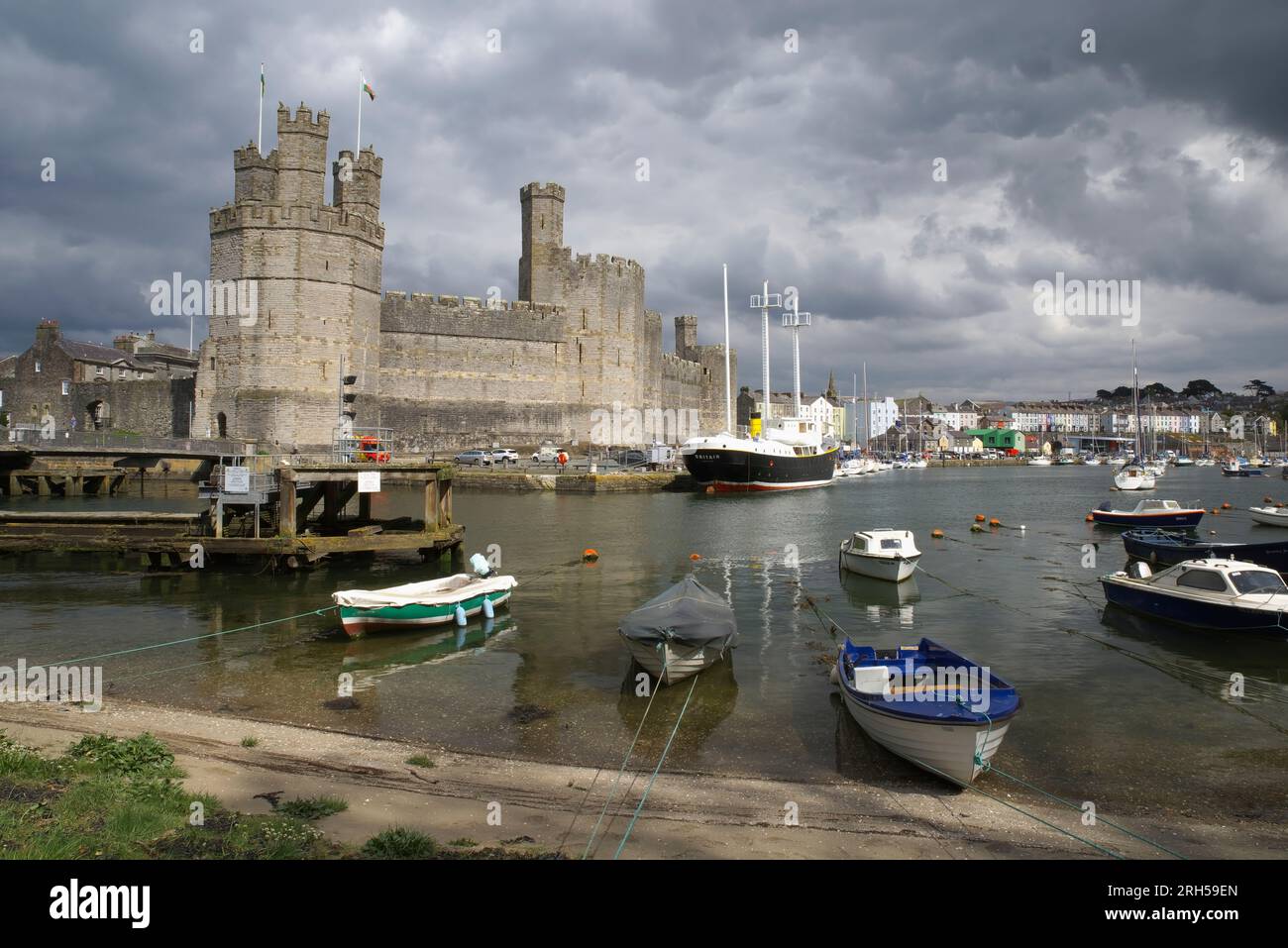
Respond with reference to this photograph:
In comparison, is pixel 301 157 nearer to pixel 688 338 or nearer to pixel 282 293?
pixel 282 293

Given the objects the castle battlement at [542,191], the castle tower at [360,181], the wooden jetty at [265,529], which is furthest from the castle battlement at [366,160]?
the wooden jetty at [265,529]

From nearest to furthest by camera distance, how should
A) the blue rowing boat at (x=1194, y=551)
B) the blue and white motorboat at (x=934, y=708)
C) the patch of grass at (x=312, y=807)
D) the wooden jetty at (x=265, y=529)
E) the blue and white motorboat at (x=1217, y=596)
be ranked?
the patch of grass at (x=312, y=807)
the blue and white motorboat at (x=934, y=708)
the blue and white motorboat at (x=1217, y=596)
the blue rowing boat at (x=1194, y=551)
the wooden jetty at (x=265, y=529)

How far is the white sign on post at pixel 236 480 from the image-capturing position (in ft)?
74.1

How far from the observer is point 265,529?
2547cm

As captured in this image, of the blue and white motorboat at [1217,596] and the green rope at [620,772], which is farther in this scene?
the blue and white motorboat at [1217,596]

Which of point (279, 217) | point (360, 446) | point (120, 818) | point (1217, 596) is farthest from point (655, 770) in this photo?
point (279, 217)

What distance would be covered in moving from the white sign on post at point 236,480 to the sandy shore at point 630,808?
13.7 meters

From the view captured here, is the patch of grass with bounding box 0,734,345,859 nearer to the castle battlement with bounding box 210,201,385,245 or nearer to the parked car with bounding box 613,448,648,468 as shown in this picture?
the castle battlement with bounding box 210,201,385,245

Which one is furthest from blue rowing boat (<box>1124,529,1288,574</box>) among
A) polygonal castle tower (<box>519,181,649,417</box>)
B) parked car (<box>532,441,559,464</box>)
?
polygonal castle tower (<box>519,181,649,417</box>)

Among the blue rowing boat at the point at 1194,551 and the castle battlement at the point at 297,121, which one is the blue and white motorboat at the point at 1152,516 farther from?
the castle battlement at the point at 297,121

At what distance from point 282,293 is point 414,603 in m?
40.9
